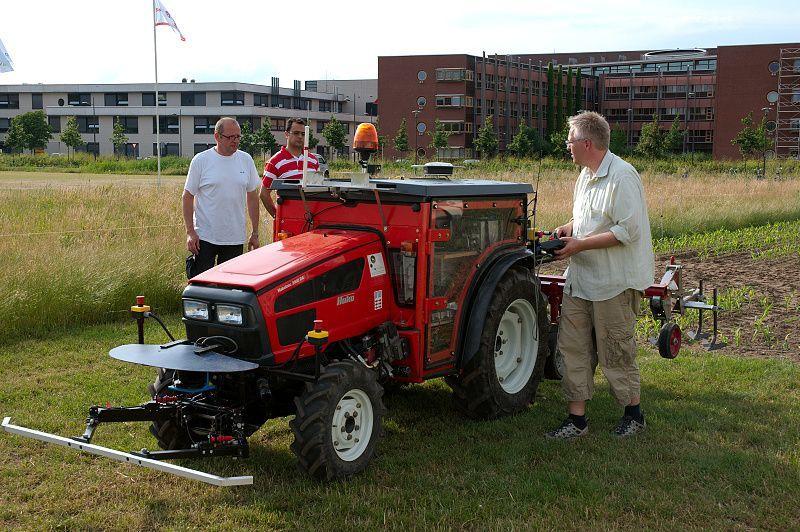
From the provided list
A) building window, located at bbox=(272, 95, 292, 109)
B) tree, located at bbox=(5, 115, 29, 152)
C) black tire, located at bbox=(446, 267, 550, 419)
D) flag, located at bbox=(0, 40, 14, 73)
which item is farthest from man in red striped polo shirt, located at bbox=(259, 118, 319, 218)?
building window, located at bbox=(272, 95, 292, 109)

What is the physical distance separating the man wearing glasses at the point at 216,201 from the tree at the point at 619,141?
213 ft

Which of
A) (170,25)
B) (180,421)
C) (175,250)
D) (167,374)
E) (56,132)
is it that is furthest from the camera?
(56,132)

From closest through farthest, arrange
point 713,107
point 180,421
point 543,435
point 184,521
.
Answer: point 184,521 → point 180,421 → point 543,435 → point 713,107

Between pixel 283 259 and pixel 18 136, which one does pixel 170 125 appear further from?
pixel 283 259

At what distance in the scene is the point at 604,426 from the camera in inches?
232

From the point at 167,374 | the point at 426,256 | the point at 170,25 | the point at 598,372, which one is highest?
the point at 170,25

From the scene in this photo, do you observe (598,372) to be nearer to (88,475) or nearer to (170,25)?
(88,475)

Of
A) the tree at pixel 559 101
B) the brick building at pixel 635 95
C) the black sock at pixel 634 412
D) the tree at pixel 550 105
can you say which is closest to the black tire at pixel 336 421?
the black sock at pixel 634 412

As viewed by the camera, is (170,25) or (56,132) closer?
(170,25)

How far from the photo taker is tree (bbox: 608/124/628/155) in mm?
70375

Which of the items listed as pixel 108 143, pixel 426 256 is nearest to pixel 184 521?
pixel 426 256

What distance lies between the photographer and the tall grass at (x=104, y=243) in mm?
8703

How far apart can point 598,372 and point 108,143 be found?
85121 millimetres

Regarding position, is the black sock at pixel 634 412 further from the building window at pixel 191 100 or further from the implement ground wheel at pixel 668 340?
the building window at pixel 191 100
